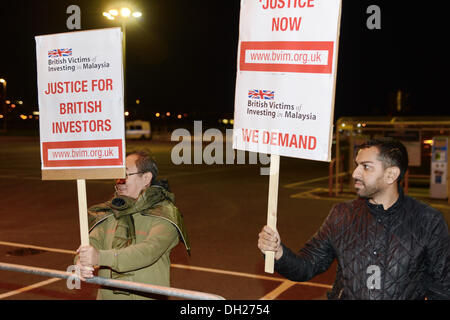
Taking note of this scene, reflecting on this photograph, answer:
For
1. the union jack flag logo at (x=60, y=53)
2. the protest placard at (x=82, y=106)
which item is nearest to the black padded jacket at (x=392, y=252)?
the protest placard at (x=82, y=106)

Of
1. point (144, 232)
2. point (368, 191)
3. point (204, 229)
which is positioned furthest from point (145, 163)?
point (204, 229)

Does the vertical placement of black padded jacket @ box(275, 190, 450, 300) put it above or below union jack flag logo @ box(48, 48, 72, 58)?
below

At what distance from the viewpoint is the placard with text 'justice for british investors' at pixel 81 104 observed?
2918 millimetres

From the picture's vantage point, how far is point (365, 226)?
2.61 metres

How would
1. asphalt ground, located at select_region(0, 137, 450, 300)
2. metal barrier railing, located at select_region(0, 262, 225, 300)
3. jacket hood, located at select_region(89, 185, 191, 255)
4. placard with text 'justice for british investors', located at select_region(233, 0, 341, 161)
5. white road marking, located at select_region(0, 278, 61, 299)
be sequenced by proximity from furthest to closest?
asphalt ground, located at select_region(0, 137, 450, 300) < white road marking, located at select_region(0, 278, 61, 299) < jacket hood, located at select_region(89, 185, 191, 255) < placard with text 'justice for british investors', located at select_region(233, 0, 341, 161) < metal barrier railing, located at select_region(0, 262, 225, 300)

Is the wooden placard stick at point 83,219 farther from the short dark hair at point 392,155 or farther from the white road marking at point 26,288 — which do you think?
the white road marking at point 26,288

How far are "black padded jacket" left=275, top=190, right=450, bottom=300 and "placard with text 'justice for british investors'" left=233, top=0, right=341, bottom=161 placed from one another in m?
0.44

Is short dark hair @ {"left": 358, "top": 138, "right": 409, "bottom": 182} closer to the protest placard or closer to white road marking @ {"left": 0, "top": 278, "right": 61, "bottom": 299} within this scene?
the protest placard

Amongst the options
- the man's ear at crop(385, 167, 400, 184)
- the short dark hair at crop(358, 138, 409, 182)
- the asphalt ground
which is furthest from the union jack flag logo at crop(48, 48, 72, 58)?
the asphalt ground

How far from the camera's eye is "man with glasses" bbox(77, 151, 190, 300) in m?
2.94

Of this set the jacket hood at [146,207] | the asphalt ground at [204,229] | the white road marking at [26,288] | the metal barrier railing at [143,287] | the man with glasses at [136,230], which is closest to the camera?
the metal barrier railing at [143,287]

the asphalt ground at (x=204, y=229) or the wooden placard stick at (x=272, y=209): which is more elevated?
the wooden placard stick at (x=272, y=209)

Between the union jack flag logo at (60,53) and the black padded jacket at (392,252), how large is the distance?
5.86 ft
